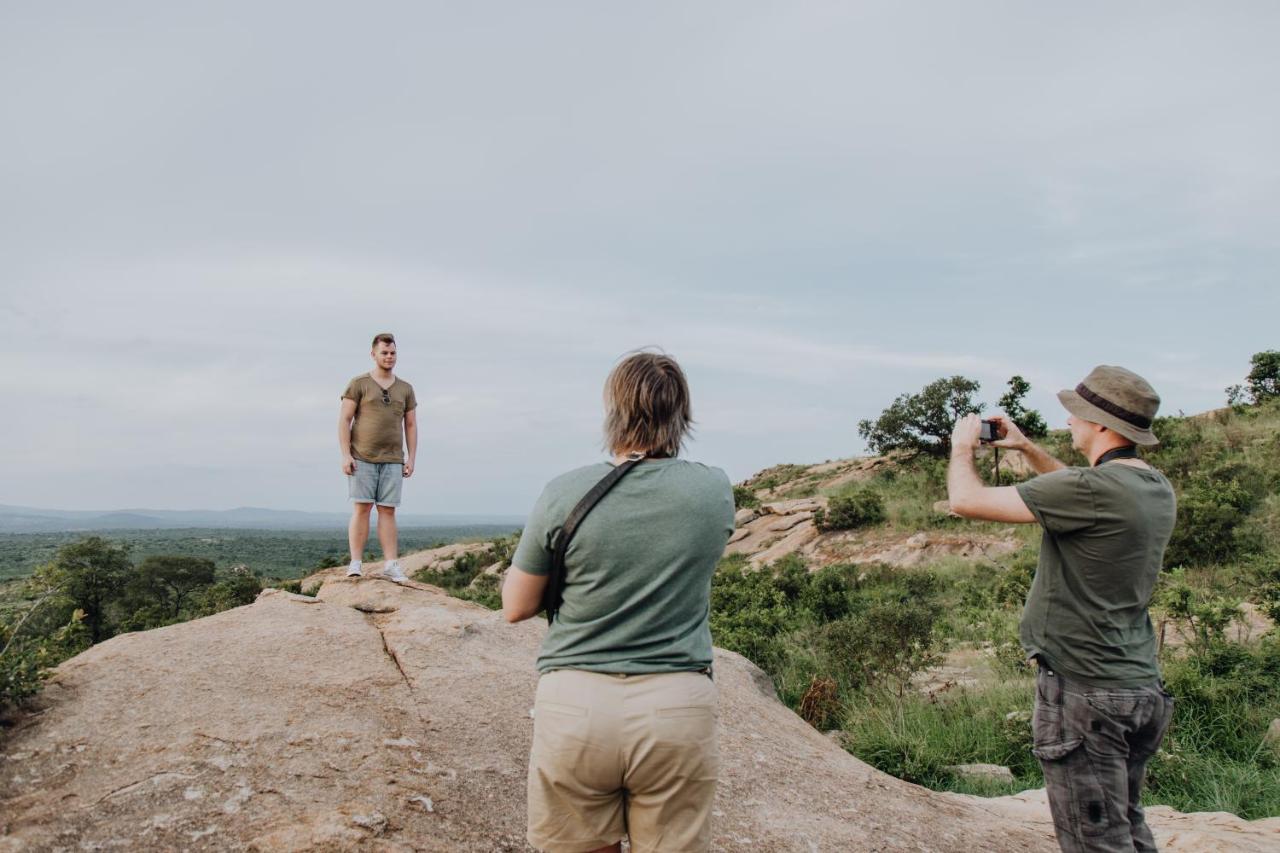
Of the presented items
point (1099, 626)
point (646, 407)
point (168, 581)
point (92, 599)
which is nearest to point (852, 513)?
point (1099, 626)

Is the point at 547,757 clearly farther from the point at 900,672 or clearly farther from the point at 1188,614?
the point at 1188,614

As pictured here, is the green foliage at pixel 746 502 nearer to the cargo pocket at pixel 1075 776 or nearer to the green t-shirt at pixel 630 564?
the cargo pocket at pixel 1075 776

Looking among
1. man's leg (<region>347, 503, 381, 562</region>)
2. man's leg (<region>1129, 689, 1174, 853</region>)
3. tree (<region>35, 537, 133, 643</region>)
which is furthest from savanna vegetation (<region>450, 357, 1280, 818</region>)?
tree (<region>35, 537, 133, 643</region>)

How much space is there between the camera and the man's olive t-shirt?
7703 millimetres

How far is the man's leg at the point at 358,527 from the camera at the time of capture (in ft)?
25.5

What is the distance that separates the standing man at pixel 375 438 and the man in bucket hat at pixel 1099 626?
5825mm

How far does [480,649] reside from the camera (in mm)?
6242

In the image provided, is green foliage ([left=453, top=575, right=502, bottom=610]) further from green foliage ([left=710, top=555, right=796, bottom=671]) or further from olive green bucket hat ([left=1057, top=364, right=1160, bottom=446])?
olive green bucket hat ([left=1057, top=364, right=1160, bottom=446])

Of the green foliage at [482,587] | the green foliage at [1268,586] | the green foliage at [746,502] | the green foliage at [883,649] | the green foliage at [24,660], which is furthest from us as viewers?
the green foliage at [746,502]

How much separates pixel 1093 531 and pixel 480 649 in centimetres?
452

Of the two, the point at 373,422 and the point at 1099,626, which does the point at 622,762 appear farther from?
the point at 373,422

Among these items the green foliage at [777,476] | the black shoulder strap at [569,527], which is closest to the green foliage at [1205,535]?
the black shoulder strap at [569,527]

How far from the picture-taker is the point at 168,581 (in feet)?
92.8

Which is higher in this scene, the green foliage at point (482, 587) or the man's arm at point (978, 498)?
the man's arm at point (978, 498)
